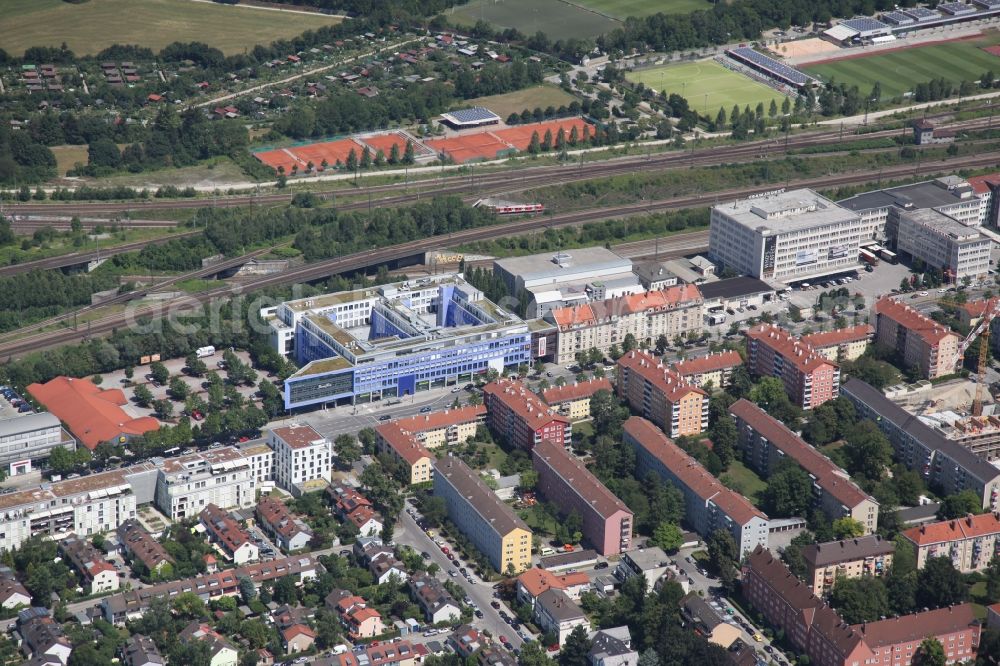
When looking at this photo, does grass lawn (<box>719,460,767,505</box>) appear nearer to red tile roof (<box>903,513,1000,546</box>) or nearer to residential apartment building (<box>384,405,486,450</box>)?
red tile roof (<box>903,513,1000,546</box>)

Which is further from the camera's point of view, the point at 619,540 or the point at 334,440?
the point at 334,440

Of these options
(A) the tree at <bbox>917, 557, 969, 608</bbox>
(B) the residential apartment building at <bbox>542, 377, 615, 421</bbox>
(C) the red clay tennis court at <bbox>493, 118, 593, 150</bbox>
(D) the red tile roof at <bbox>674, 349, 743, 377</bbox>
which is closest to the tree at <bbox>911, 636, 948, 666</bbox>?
(A) the tree at <bbox>917, 557, 969, 608</bbox>

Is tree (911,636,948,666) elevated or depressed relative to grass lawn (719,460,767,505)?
elevated

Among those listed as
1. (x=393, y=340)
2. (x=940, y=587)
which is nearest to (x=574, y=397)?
(x=393, y=340)

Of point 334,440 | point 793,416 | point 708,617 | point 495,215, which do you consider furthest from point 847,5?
point 708,617

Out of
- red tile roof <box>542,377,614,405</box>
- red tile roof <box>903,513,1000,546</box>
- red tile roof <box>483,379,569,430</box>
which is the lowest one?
red tile roof <box>542,377,614,405</box>

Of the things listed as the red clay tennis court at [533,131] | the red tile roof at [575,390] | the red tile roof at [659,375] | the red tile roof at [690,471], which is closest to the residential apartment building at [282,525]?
the red tile roof at [575,390]

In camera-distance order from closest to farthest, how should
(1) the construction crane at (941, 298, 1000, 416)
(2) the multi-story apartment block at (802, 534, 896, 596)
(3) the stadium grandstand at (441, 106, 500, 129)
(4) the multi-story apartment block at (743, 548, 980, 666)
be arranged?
1. (4) the multi-story apartment block at (743, 548, 980, 666)
2. (2) the multi-story apartment block at (802, 534, 896, 596)
3. (1) the construction crane at (941, 298, 1000, 416)
4. (3) the stadium grandstand at (441, 106, 500, 129)

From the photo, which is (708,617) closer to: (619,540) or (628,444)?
(619,540)
